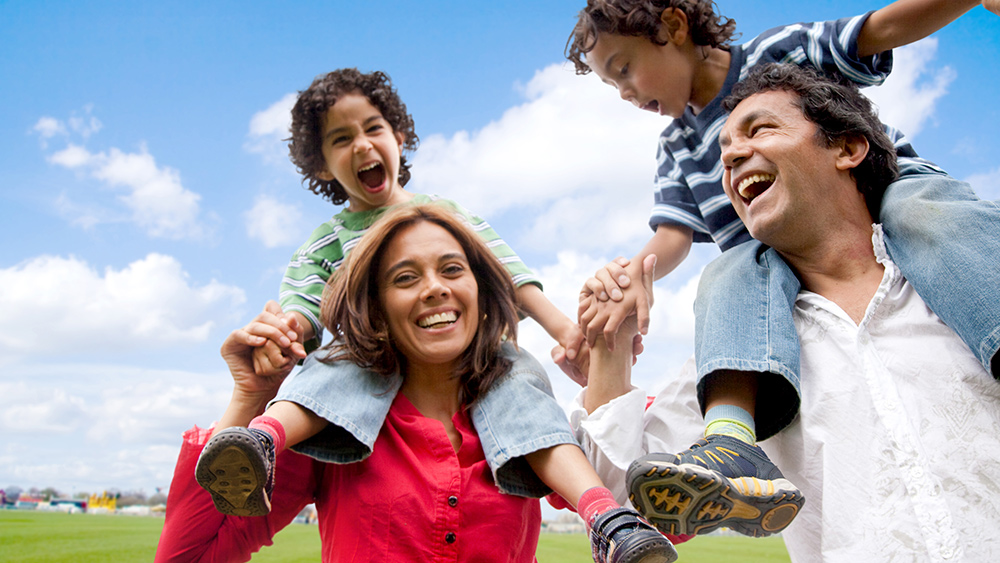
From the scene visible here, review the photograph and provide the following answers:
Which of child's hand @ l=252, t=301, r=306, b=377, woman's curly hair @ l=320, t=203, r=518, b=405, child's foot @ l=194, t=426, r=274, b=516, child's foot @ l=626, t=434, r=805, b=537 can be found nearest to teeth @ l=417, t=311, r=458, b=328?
woman's curly hair @ l=320, t=203, r=518, b=405

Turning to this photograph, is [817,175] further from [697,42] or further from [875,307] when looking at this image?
[697,42]

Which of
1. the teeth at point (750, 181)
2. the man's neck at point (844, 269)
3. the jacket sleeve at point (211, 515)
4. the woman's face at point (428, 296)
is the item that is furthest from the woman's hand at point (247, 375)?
the man's neck at point (844, 269)

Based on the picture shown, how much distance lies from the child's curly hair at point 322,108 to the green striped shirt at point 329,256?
473mm

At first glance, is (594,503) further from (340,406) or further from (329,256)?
(329,256)

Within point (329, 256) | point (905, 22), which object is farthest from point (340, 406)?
point (905, 22)

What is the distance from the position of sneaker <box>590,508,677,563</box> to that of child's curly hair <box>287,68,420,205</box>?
99.1 inches

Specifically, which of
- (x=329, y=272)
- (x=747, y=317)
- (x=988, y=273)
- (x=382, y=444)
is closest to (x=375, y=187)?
(x=329, y=272)

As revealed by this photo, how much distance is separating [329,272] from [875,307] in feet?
7.13

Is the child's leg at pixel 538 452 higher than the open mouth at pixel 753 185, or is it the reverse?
the open mouth at pixel 753 185

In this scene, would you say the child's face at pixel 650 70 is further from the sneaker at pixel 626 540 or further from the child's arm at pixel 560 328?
the sneaker at pixel 626 540

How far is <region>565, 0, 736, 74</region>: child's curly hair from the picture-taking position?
2.84 metres

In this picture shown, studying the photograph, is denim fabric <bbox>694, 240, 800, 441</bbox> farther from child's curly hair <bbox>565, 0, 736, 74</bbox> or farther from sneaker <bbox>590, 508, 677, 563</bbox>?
child's curly hair <bbox>565, 0, 736, 74</bbox>

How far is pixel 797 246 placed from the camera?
6.64 feet

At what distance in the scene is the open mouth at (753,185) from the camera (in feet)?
6.68
